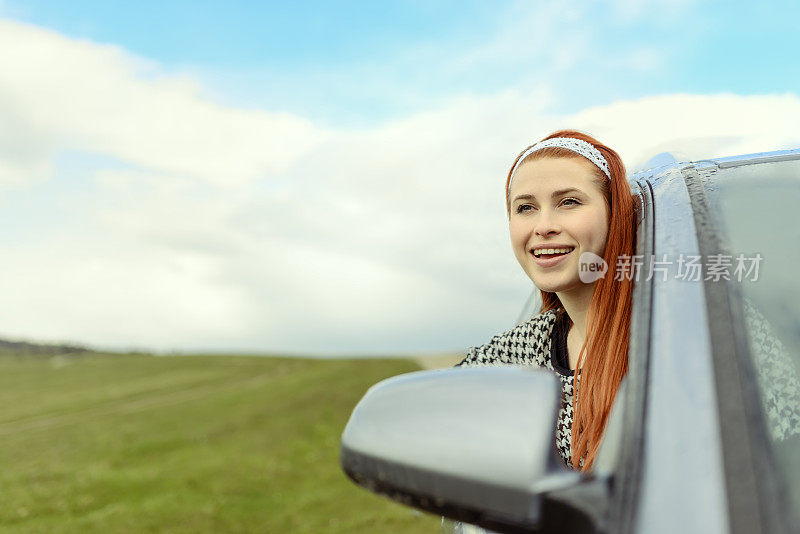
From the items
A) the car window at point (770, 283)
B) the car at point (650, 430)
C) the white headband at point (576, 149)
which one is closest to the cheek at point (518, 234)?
the white headband at point (576, 149)

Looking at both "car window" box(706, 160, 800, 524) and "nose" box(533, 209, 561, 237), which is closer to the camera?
"car window" box(706, 160, 800, 524)

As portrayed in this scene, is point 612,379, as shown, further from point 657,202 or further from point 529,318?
point 529,318

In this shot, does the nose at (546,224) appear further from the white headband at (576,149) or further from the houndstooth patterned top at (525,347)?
the houndstooth patterned top at (525,347)

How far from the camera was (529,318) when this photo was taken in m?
2.30

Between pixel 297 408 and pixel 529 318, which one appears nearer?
pixel 529 318

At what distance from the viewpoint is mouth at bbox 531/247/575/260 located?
1.81 metres

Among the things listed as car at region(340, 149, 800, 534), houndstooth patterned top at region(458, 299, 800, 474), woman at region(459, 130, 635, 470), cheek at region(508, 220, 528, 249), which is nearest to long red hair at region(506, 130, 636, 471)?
woman at region(459, 130, 635, 470)

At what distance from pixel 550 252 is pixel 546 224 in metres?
0.08

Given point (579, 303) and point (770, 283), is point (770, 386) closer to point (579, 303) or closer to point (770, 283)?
Answer: point (770, 283)

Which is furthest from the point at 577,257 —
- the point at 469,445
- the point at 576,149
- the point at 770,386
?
the point at 469,445

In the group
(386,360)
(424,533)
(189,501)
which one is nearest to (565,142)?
(424,533)

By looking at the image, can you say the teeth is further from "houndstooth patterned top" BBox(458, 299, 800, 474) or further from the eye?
"houndstooth patterned top" BBox(458, 299, 800, 474)

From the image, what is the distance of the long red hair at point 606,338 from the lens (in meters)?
1.56

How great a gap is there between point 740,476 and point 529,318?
4.44ft
